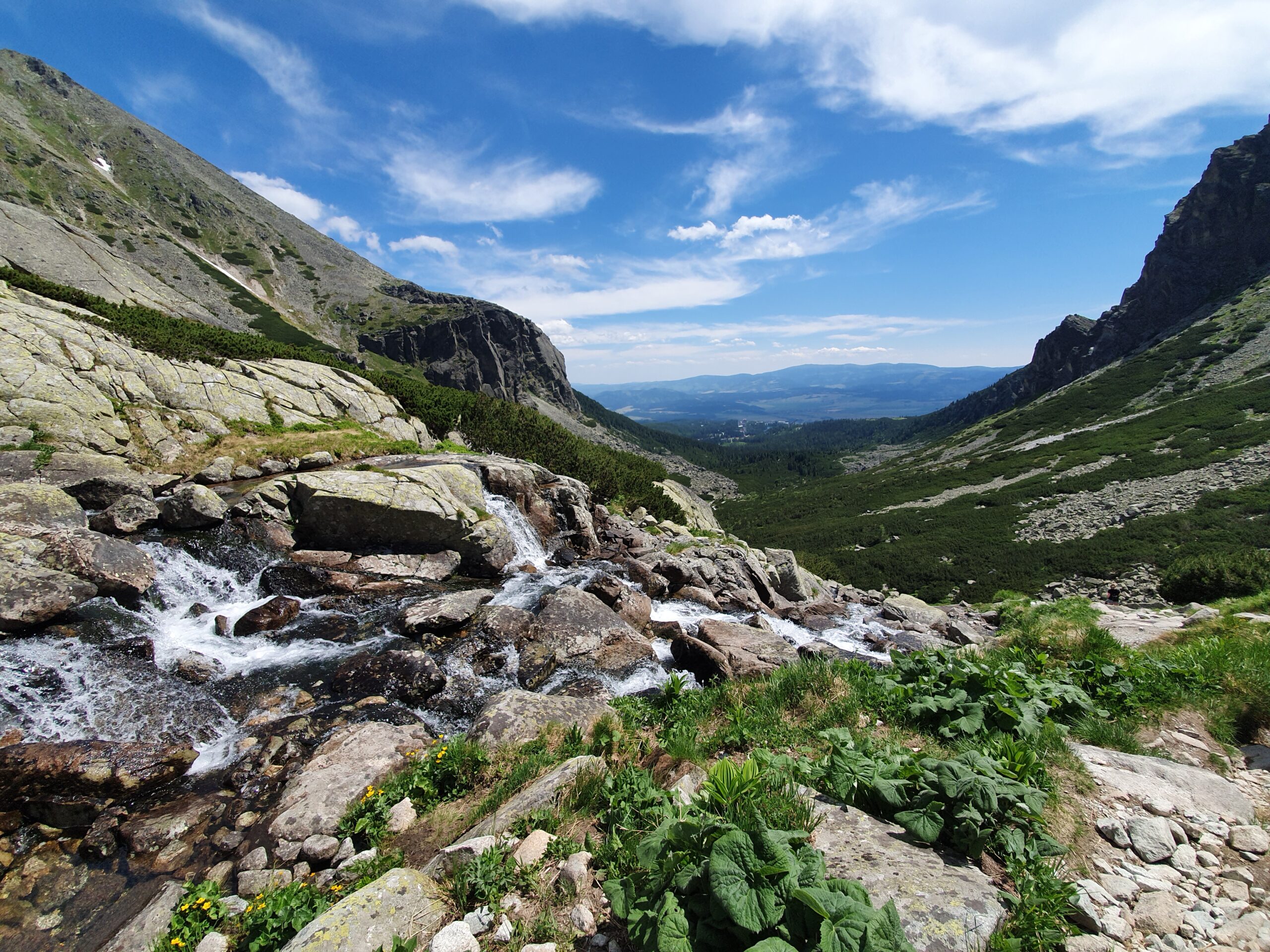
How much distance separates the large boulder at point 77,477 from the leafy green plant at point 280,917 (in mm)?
15742

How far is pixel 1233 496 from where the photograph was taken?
48719mm

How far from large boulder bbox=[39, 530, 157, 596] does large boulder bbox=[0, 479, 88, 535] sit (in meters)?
0.91

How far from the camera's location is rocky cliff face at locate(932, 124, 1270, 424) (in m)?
122

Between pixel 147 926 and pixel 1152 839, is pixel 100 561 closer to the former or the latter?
pixel 147 926

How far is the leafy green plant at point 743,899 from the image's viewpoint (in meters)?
2.73

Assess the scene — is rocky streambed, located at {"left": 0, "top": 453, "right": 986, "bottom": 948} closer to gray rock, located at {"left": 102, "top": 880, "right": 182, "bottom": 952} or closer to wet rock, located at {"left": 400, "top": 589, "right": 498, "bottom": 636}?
wet rock, located at {"left": 400, "top": 589, "right": 498, "bottom": 636}

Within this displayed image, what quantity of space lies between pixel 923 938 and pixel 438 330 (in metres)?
146

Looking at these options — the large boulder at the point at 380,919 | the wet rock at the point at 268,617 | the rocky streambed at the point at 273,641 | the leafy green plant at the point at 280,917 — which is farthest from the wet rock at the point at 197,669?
the large boulder at the point at 380,919

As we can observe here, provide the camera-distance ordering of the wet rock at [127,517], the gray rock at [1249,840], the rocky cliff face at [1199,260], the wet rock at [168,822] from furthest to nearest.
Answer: the rocky cliff face at [1199,260]
the wet rock at [127,517]
the wet rock at [168,822]
the gray rock at [1249,840]

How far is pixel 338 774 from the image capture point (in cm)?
717

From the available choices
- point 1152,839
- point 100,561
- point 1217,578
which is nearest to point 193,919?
point 1152,839

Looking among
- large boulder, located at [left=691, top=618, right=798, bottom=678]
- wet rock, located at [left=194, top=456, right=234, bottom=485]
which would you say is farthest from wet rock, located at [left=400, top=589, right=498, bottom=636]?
wet rock, located at [left=194, top=456, right=234, bottom=485]

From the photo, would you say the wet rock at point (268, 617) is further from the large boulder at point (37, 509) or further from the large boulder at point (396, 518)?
the large boulder at point (37, 509)

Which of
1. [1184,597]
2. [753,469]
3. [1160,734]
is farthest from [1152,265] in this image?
[1160,734]
